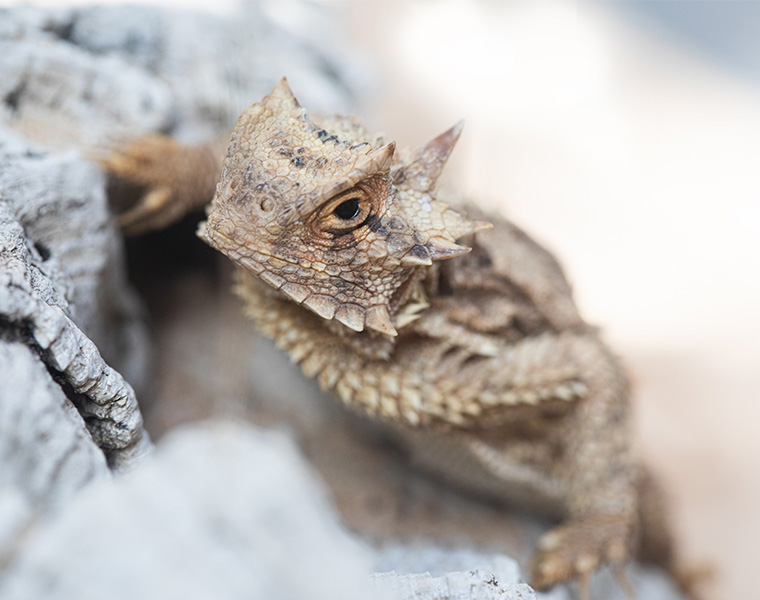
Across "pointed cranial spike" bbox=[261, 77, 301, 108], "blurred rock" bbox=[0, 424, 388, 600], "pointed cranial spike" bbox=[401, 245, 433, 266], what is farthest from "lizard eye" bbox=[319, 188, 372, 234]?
"blurred rock" bbox=[0, 424, 388, 600]

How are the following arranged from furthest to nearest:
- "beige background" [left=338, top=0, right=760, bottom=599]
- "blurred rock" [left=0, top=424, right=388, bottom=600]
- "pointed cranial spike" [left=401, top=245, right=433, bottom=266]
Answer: "beige background" [left=338, top=0, right=760, bottom=599] < "pointed cranial spike" [left=401, top=245, right=433, bottom=266] < "blurred rock" [left=0, top=424, right=388, bottom=600]

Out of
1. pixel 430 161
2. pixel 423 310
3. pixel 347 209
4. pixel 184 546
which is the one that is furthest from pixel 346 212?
pixel 184 546

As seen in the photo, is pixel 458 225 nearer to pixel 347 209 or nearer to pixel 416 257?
pixel 416 257

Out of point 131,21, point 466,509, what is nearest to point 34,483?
point 466,509

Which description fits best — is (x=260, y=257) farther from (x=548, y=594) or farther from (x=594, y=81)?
(x=594, y=81)

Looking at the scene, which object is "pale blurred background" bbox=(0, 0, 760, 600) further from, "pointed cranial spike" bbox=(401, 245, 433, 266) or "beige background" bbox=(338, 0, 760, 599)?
"pointed cranial spike" bbox=(401, 245, 433, 266)

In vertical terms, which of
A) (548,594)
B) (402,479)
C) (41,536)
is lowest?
(402,479)

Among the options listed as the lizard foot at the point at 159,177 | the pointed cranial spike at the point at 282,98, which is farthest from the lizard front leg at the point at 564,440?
the lizard foot at the point at 159,177
